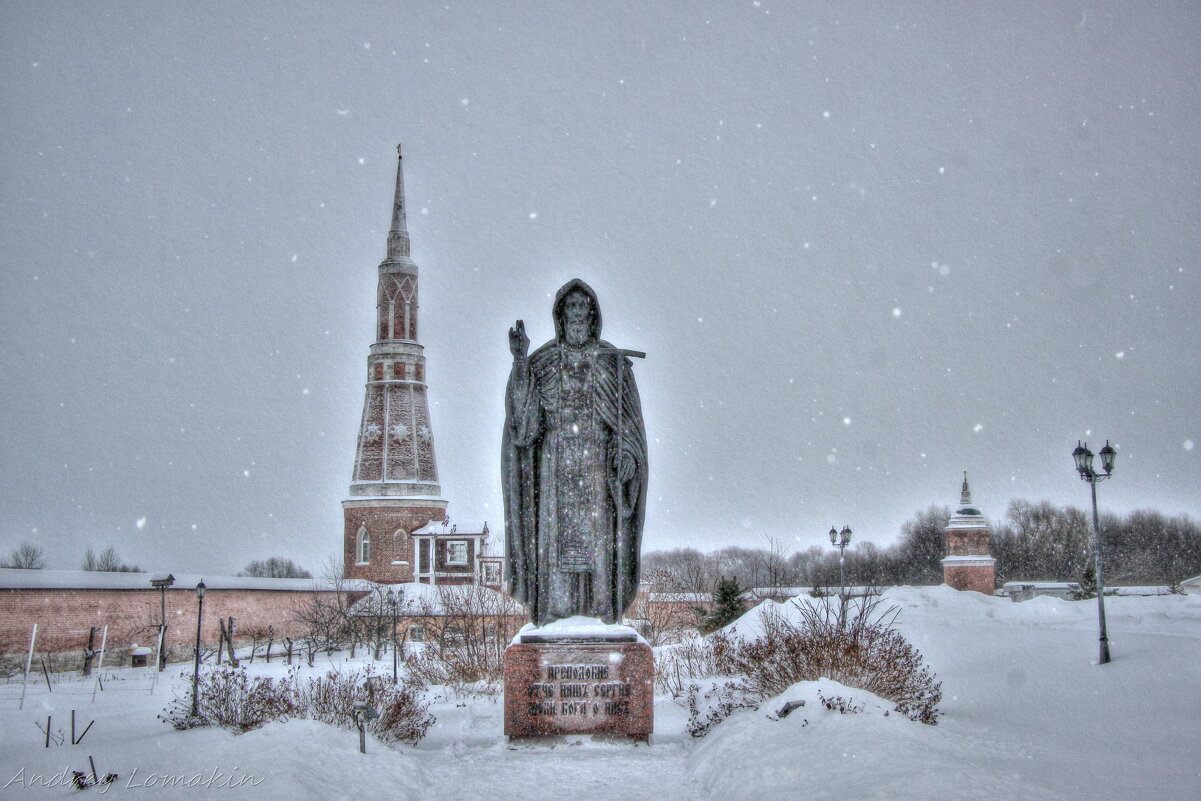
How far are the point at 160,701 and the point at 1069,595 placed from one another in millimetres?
51295

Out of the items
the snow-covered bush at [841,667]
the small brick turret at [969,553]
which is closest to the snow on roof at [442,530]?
the small brick turret at [969,553]

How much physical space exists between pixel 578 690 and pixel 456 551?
39.6m

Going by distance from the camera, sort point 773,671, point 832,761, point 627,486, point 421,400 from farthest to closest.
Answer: point 421,400 < point 773,671 < point 627,486 < point 832,761

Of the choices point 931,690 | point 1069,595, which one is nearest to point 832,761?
point 931,690

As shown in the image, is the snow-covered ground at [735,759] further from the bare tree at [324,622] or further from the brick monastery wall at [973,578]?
the brick monastery wall at [973,578]

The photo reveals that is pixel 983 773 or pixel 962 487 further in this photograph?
pixel 962 487

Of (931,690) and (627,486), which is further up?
(627,486)

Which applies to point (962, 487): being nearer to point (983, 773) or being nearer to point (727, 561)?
point (983, 773)

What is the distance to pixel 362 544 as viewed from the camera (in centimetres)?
4712

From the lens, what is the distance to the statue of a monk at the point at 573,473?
9461 millimetres

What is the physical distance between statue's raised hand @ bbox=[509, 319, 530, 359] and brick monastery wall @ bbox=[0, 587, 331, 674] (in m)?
22.9

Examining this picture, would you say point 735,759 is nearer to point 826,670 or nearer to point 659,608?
point 826,670

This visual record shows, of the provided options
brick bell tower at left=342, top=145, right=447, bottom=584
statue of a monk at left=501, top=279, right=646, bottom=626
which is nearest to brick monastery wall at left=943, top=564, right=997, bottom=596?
brick bell tower at left=342, top=145, right=447, bottom=584

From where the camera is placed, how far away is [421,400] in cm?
4872
